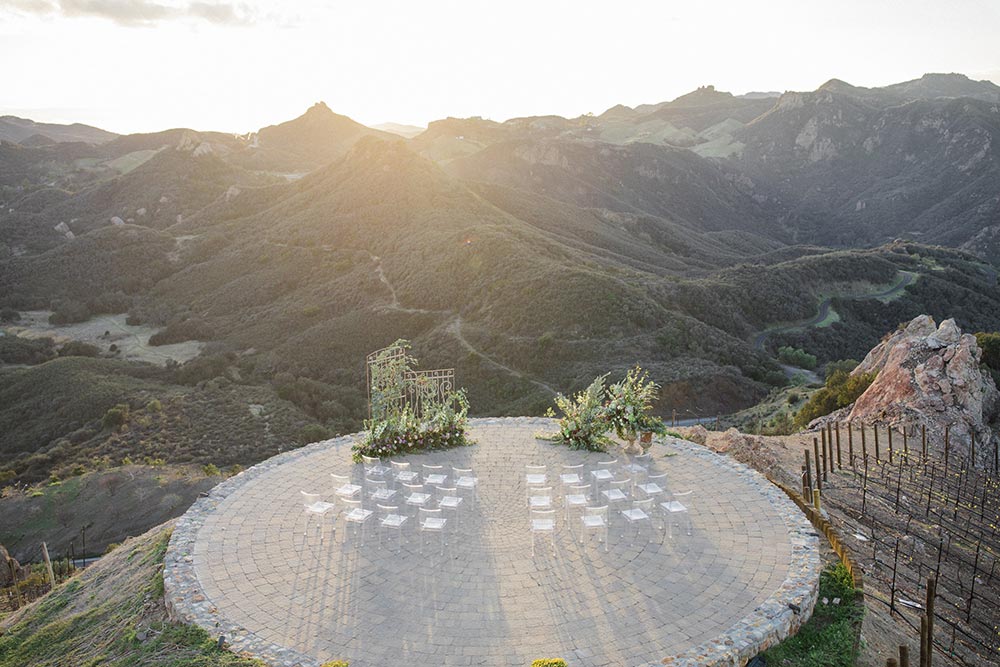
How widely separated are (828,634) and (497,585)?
5255mm

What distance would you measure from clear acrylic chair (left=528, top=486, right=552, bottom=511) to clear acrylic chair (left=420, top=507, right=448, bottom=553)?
68.2 inches

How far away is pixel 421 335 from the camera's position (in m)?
47.9

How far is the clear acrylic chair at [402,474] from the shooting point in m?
14.9

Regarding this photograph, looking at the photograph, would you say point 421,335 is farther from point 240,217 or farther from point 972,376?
point 240,217

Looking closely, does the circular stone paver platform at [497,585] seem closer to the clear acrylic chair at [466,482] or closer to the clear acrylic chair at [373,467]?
the clear acrylic chair at [466,482]

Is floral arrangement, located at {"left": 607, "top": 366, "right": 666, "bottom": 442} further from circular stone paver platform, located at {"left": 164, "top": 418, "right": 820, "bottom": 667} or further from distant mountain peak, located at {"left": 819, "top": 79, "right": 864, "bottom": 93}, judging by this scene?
distant mountain peak, located at {"left": 819, "top": 79, "right": 864, "bottom": 93}

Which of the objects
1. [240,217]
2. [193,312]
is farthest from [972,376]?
[240,217]

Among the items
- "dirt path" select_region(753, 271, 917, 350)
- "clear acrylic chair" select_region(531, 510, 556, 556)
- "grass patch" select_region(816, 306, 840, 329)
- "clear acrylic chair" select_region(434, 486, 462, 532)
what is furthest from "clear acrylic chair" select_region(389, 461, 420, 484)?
"grass patch" select_region(816, 306, 840, 329)

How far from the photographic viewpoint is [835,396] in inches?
1052

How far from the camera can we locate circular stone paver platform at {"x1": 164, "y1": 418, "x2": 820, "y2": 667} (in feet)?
30.0

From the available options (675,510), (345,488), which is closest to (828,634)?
(675,510)

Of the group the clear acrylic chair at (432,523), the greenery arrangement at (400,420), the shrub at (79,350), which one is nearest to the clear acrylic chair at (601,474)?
the clear acrylic chair at (432,523)

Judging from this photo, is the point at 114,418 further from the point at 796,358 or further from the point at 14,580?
the point at 796,358

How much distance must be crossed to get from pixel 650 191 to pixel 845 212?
41.8 metres
